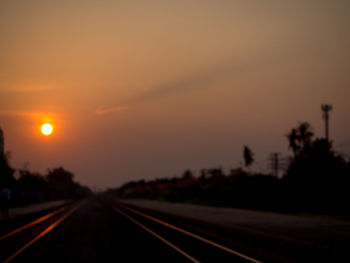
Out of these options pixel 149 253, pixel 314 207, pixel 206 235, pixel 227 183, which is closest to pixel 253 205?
pixel 314 207

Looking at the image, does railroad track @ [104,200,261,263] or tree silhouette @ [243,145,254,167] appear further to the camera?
tree silhouette @ [243,145,254,167]

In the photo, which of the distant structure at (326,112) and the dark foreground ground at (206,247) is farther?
the distant structure at (326,112)

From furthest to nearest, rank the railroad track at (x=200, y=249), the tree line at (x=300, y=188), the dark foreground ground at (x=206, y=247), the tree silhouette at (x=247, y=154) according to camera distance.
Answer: the tree silhouette at (x=247, y=154) < the tree line at (x=300, y=188) < the dark foreground ground at (x=206, y=247) < the railroad track at (x=200, y=249)

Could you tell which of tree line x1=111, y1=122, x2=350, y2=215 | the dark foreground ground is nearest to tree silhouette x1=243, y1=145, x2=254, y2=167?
tree line x1=111, y1=122, x2=350, y2=215

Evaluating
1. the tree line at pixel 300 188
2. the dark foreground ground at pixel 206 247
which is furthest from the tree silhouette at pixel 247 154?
the dark foreground ground at pixel 206 247

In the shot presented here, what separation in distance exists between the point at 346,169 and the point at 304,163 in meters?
12.4

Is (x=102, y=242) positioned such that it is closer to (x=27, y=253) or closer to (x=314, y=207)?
(x=27, y=253)

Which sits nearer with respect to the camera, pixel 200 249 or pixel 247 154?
pixel 200 249

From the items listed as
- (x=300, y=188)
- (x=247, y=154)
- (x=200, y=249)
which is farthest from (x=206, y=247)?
(x=247, y=154)

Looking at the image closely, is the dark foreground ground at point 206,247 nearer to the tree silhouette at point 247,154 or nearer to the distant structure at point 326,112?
the distant structure at point 326,112

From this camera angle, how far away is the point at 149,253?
15031 mm

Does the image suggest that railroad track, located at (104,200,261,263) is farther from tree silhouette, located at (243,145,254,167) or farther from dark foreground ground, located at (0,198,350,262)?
tree silhouette, located at (243,145,254,167)

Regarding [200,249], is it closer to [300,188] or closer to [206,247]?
[206,247]

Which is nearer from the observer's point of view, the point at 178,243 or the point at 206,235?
the point at 178,243
